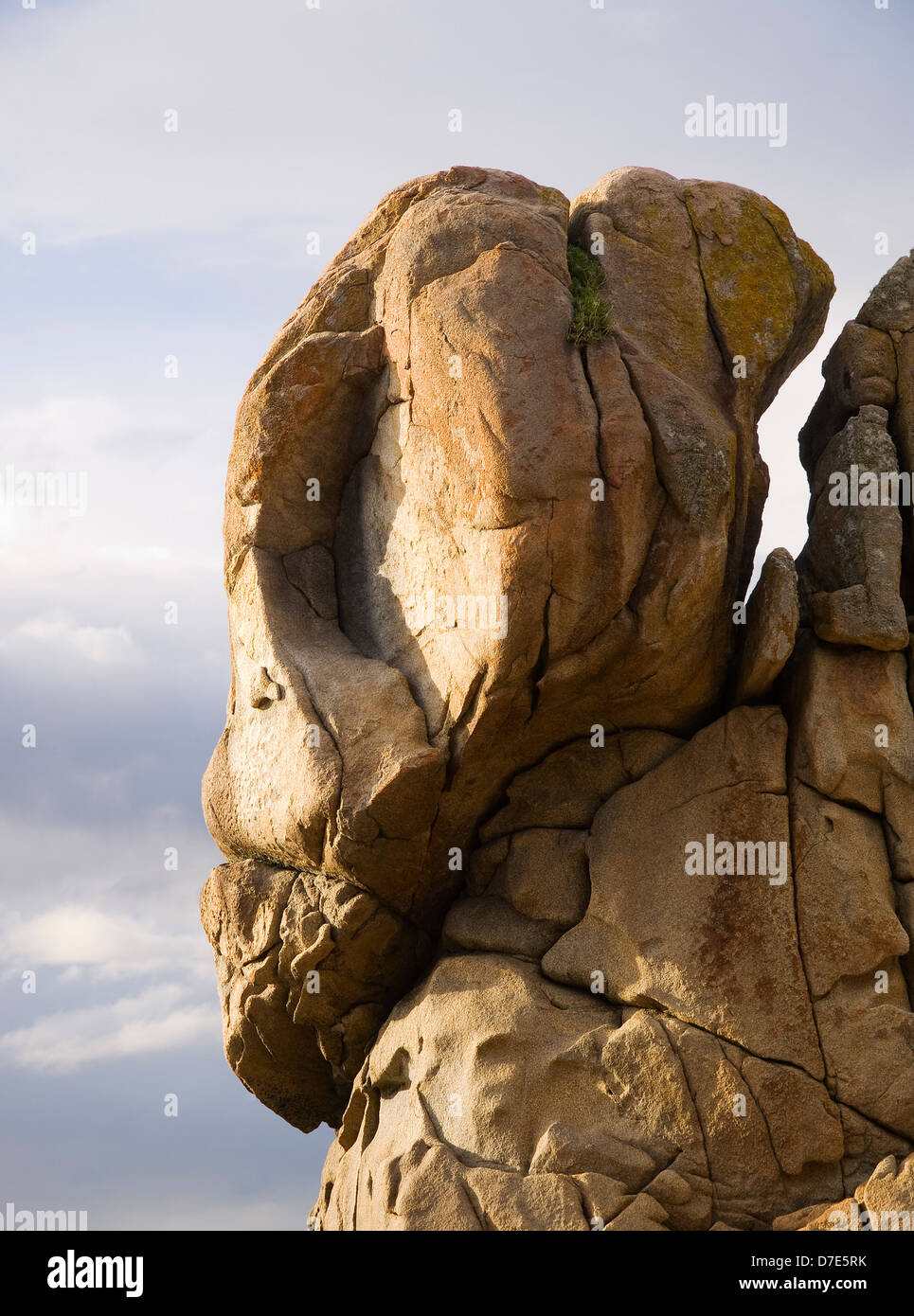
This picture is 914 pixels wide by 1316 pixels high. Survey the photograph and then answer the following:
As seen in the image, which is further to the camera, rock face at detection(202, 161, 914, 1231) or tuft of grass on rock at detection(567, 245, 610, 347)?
tuft of grass on rock at detection(567, 245, 610, 347)

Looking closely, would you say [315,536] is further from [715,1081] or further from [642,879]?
[715,1081]

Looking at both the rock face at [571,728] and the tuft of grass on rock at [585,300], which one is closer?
the rock face at [571,728]

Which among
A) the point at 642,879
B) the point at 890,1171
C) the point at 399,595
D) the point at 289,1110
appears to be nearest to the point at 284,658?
the point at 399,595

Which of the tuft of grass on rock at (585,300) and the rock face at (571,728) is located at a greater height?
the tuft of grass on rock at (585,300)

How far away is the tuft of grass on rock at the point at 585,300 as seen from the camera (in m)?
13.4

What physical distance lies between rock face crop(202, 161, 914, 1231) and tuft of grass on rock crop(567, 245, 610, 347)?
7 cm

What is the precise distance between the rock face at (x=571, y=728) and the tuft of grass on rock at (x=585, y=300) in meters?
0.07

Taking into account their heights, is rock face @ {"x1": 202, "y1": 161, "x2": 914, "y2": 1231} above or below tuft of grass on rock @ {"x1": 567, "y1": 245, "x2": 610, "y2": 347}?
below

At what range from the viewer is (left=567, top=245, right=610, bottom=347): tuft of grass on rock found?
1345 centimetres

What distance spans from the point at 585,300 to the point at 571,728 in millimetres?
3800

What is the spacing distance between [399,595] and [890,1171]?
641 centimetres

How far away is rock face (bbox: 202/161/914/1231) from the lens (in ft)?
41.7

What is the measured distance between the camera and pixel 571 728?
14.1 metres

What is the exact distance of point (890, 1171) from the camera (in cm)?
1197
